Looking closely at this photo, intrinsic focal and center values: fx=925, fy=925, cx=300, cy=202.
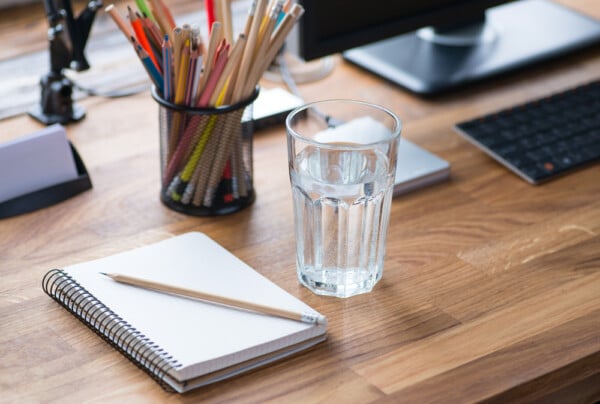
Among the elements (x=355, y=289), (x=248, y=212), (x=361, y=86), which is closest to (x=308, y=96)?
(x=361, y=86)

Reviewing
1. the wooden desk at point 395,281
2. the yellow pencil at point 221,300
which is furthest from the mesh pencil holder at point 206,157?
the yellow pencil at point 221,300

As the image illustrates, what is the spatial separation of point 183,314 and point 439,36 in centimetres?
76

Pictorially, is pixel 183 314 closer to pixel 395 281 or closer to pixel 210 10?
pixel 395 281

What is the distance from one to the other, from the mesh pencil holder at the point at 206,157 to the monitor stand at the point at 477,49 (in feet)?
1.22

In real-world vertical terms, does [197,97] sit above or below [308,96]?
above

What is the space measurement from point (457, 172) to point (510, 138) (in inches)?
3.7

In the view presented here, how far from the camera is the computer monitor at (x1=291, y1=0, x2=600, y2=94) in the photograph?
1167 mm

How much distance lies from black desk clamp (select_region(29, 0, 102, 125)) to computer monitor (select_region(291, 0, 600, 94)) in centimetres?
29

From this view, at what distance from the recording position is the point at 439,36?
1.40 m

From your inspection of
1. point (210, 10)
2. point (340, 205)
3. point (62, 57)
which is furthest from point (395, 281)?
point (62, 57)

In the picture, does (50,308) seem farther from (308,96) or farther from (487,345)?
(308,96)

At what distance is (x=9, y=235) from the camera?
3.18ft

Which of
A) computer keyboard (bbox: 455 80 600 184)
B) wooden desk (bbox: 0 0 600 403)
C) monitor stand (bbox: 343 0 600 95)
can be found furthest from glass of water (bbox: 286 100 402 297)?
monitor stand (bbox: 343 0 600 95)

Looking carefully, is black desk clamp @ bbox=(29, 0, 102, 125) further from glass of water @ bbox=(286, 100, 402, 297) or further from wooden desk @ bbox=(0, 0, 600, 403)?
glass of water @ bbox=(286, 100, 402, 297)
